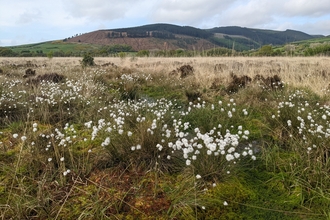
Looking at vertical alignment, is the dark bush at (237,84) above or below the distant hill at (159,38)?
below

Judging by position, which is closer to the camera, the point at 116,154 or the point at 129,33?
the point at 116,154

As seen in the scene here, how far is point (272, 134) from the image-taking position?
4574 mm

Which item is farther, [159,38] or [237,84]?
[159,38]

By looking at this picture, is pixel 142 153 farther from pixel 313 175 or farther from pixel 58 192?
pixel 313 175

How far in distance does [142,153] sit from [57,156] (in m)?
1.22

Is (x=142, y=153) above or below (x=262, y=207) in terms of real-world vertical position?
above

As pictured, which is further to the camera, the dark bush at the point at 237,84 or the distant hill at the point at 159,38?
the distant hill at the point at 159,38

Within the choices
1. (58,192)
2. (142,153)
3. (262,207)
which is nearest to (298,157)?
(262,207)

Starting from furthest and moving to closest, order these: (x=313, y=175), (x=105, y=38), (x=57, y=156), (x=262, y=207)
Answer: (x=105, y=38)
(x=57, y=156)
(x=313, y=175)
(x=262, y=207)

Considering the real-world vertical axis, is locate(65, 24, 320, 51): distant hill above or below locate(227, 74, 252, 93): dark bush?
above

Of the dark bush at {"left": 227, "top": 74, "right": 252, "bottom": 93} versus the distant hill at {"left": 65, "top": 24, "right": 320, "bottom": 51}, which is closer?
the dark bush at {"left": 227, "top": 74, "right": 252, "bottom": 93}

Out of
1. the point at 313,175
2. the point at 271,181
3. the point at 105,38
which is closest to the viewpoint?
the point at 313,175

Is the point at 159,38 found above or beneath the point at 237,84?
above

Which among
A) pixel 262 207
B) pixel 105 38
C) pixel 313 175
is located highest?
pixel 105 38
